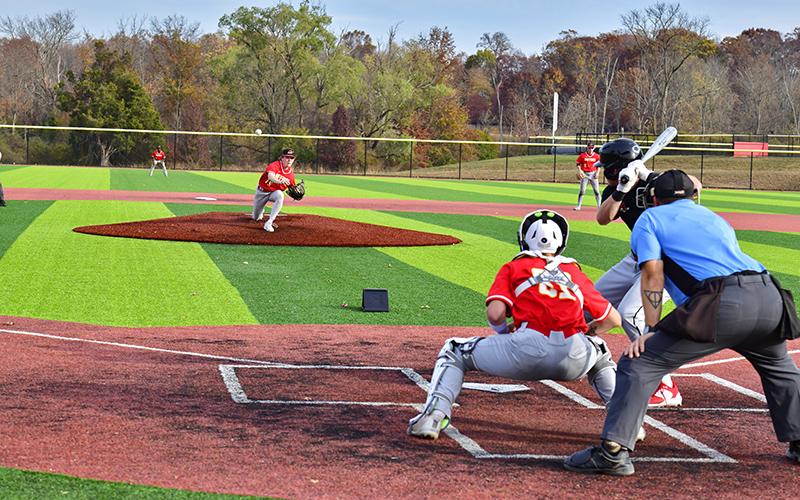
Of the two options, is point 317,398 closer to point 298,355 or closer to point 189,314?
point 298,355

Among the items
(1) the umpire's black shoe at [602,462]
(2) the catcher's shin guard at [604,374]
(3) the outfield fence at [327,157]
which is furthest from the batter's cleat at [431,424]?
(3) the outfield fence at [327,157]

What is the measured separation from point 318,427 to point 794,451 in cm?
298

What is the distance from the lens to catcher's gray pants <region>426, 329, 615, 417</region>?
21.5 ft

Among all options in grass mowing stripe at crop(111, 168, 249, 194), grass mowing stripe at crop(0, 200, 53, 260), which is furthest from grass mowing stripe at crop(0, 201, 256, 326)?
grass mowing stripe at crop(111, 168, 249, 194)

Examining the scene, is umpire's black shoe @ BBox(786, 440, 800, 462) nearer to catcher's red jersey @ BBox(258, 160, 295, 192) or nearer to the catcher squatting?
the catcher squatting

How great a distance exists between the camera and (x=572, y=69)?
421 ft

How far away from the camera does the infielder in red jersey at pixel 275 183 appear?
20.5 m

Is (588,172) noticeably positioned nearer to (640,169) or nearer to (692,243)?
(640,169)

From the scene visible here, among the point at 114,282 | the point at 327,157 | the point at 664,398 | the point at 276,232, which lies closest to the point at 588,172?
the point at 276,232

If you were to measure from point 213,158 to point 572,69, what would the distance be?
68.8m

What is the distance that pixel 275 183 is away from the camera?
2064cm

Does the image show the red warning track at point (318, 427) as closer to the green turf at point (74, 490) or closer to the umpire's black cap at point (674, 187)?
the green turf at point (74, 490)

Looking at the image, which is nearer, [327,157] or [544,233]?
[544,233]

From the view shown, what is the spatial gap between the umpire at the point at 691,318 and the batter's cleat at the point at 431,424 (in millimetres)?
835
